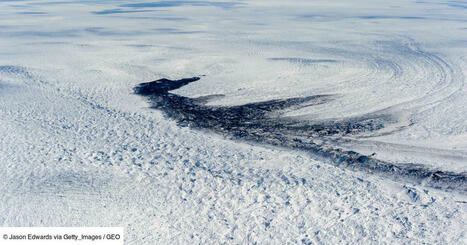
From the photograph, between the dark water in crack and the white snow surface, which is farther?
the dark water in crack

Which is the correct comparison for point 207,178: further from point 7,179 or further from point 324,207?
point 7,179

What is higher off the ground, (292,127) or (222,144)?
(292,127)

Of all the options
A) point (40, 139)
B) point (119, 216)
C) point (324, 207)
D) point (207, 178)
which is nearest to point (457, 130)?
point (324, 207)

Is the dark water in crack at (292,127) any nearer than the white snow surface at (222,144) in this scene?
No

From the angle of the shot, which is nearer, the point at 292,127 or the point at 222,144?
the point at 222,144
